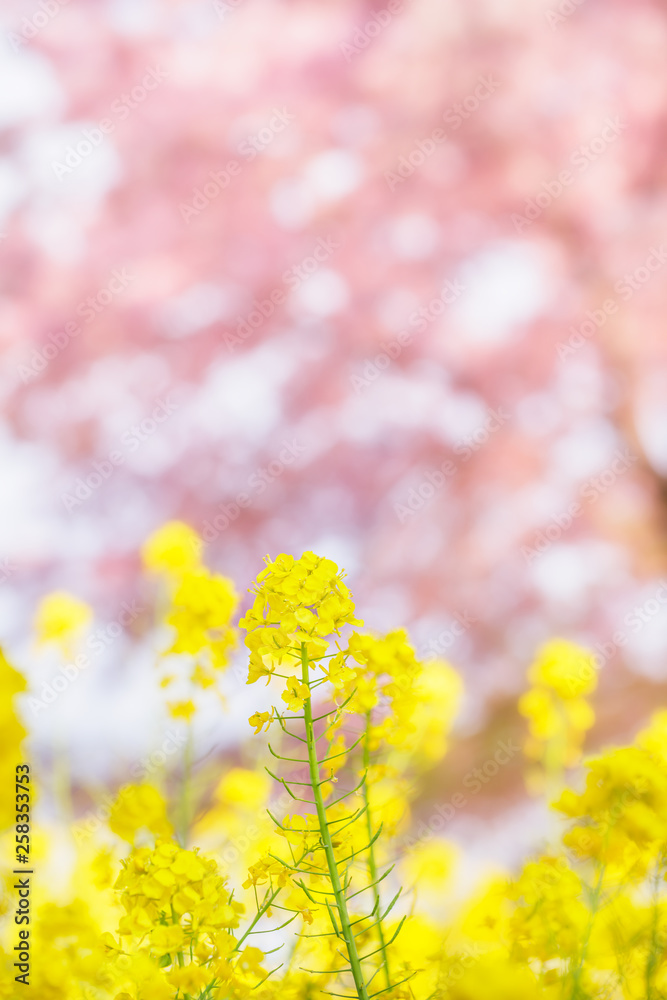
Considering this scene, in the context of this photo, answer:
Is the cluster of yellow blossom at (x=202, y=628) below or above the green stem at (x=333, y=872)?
above

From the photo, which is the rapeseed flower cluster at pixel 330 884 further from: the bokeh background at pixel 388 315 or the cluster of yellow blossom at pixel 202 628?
the bokeh background at pixel 388 315

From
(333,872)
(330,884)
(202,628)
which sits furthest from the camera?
(202,628)

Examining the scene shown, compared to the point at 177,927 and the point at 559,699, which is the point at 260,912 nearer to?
the point at 177,927

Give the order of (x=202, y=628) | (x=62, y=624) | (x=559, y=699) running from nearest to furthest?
(x=202, y=628), (x=559, y=699), (x=62, y=624)

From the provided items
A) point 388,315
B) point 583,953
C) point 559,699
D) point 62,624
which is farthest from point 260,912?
point 388,315

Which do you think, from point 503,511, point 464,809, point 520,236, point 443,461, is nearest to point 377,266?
point 520,236

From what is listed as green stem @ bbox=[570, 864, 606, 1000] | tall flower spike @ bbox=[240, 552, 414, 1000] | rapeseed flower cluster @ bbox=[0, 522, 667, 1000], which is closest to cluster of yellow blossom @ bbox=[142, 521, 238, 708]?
rapeseed flower cluster @ bbox=[0, 522, 667, 1000]

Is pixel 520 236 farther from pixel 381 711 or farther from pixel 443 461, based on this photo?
pixel 381 711

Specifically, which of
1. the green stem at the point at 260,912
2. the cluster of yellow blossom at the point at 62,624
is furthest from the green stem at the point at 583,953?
the cluster of yellow blossom at the point at 62,624

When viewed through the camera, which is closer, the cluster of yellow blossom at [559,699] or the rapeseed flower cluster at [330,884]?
the rapeseed flower cluster at [330,884]

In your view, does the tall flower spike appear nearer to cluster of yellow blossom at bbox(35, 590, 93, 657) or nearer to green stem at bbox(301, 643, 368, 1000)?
green stem at bbox(301, 643, 368, 1000)

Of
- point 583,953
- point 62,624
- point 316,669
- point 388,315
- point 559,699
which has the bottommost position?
point 583,953
